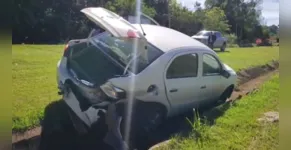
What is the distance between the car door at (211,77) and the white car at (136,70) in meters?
0.02

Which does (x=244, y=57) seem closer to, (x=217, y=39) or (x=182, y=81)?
(x=217, y=39)

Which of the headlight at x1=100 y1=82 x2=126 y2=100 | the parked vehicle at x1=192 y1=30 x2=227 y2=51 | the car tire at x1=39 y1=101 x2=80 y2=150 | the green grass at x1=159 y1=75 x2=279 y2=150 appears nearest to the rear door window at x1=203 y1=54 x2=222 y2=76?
the green grass at x1=159 y1=75 x2=279 y2=150

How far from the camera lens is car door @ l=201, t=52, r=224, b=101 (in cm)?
471

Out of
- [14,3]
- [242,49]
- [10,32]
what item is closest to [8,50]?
[10,32]

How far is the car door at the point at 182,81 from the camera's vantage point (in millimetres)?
4109

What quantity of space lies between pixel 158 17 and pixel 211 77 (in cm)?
135

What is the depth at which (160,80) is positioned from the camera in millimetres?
3943

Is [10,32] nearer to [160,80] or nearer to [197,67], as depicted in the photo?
[160,80]

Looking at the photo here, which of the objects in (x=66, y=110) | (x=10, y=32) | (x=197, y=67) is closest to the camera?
(x=10, y=32)

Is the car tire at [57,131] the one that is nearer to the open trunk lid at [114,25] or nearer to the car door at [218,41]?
the open trunk lid at [114,25]

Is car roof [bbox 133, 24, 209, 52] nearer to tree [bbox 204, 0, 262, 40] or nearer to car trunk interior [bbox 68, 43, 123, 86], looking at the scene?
car trunk interior [bbox 68, 43, 123, 86]

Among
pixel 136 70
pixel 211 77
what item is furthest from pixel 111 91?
pixel 211 77

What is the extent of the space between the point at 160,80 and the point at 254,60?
6303mm

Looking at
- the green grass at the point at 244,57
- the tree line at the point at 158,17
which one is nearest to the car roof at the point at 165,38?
the tree line at the point at 158,17
